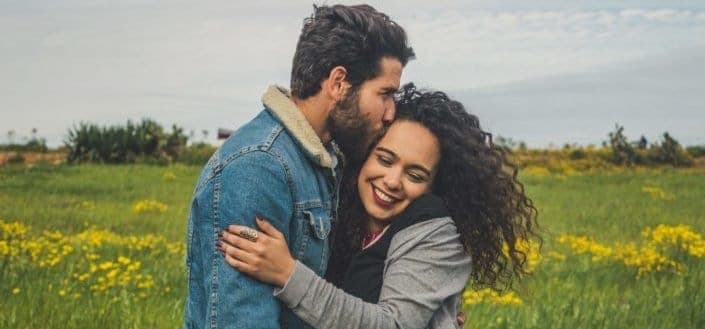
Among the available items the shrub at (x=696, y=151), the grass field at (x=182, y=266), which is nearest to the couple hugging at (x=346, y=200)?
the grass field at (x=182, y=266)

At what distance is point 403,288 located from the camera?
11.4ft

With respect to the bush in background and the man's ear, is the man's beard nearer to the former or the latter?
the man's ear

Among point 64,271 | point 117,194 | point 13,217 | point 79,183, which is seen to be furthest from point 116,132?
point 64,271

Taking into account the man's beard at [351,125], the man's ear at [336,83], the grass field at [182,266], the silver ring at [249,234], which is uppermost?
the man's ear at [336,83]

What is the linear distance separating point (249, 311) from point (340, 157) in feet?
2.76

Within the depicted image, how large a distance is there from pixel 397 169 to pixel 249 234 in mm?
786

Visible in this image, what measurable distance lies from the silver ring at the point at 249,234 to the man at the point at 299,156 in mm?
23

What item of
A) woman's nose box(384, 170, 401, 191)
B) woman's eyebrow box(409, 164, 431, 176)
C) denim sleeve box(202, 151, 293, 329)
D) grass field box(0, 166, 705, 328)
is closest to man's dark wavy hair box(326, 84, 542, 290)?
woman's eyebrow box(409, 164, 431, 176)

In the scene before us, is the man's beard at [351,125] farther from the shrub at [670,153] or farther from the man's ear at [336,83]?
the shrub at [670,153]

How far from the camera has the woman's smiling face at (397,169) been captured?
144 inches

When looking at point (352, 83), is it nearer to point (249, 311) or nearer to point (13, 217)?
point (249, 311)

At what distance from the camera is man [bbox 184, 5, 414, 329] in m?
3.12

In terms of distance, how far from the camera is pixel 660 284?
27.4ft

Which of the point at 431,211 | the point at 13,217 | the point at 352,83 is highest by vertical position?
the point at 352,83
